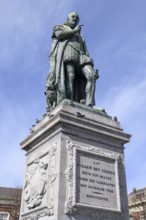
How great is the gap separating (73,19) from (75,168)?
6.16 m

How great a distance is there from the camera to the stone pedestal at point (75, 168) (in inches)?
304

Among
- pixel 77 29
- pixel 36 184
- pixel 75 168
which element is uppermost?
pixel 77 29

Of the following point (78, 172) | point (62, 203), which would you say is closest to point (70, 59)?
point (78, 172)

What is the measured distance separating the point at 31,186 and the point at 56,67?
165 inches

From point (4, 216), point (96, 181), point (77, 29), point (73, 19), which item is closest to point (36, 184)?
point (96, 181)

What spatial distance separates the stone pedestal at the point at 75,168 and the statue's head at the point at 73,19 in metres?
3.72

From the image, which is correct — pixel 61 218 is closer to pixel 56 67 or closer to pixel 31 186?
pixel 31 186

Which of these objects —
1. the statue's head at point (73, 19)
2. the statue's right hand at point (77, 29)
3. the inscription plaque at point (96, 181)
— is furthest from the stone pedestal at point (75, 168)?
the statue's head at point (73, 19)

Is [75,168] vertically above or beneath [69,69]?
beneath

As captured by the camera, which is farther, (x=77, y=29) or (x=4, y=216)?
(x=4, y=216)

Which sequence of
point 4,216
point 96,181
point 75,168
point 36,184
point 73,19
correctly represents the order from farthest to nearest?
1. point 4,216
2. point 73,19
3. point 36,184
4. point 96,181
5. point 75,168

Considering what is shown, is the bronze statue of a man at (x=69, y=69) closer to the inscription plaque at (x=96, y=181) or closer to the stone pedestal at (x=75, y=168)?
the stone pedestal at (x=75, y=168)

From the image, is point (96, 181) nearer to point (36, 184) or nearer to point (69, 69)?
point (36, 184)

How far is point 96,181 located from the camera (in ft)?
27.5
